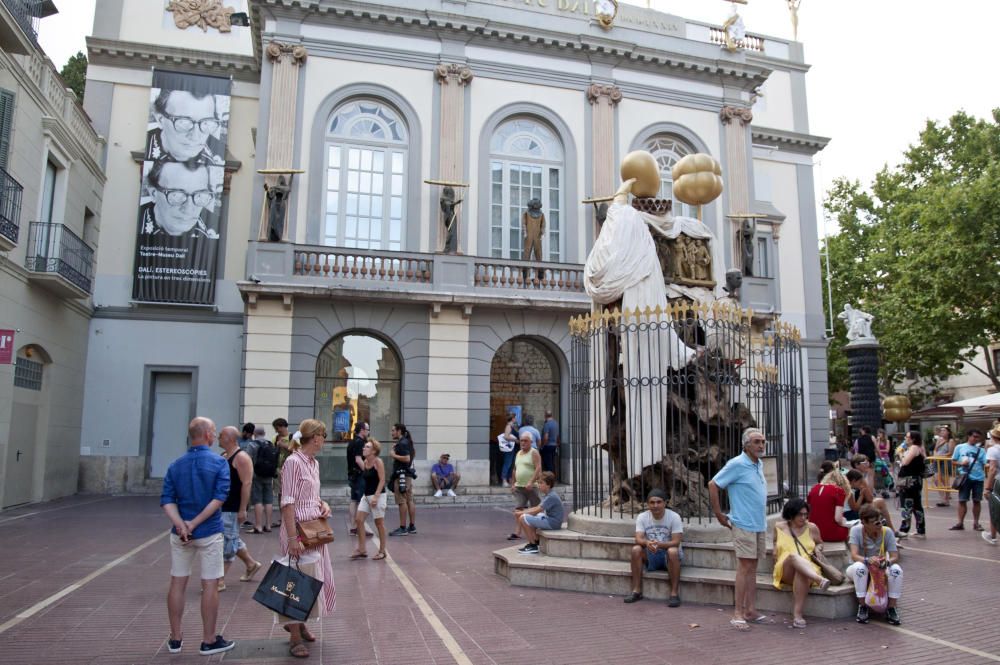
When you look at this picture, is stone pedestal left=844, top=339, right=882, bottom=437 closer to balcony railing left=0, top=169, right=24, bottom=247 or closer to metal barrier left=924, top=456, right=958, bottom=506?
metal barrier left=924, top=456, right=958, bottom=506

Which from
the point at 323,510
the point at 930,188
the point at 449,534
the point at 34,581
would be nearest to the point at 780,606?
the point at 323,510

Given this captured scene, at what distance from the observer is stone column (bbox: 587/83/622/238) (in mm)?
20766

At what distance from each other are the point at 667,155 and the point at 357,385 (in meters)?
11.3

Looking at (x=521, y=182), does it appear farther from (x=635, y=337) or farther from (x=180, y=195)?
(x=635, y=337)

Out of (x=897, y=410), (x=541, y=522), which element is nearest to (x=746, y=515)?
(x=541, y=522)

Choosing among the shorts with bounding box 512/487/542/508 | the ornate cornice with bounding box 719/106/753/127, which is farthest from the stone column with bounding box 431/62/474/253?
the shorts with bounding box 512/487/542/508

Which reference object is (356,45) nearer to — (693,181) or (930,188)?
(693,181)

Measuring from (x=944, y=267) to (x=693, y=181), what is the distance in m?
23.9

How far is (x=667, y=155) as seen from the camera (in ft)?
72.2

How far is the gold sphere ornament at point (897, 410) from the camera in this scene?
25.7 m

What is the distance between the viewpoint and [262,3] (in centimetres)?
1831

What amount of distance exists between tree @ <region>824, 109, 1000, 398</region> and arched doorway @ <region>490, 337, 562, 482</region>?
1747cm

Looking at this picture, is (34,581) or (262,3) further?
(262,3)

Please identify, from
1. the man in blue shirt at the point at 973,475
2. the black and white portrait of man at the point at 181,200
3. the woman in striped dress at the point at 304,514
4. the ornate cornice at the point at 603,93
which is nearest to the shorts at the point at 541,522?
the woman in striped dress at the point at 304,514
